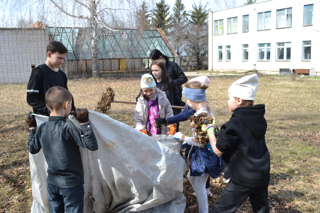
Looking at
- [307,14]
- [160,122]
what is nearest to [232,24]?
[307,14]

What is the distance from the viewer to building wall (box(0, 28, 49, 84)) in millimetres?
19078

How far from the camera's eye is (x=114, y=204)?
3.06 m

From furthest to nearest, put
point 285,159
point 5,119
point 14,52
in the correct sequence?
point 14,52
point 5,119
point 285,159

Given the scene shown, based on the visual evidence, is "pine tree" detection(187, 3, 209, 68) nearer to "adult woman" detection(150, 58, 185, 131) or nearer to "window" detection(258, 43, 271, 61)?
"window" detection(258, 43, 271, 61)

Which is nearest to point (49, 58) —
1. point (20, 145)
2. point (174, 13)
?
point (20, 145)

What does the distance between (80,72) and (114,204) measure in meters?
20.0

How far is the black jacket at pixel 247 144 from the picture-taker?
2.49m

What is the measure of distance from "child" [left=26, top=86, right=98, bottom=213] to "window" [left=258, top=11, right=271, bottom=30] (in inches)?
1235

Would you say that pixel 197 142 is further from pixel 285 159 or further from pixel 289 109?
pixel 289 109

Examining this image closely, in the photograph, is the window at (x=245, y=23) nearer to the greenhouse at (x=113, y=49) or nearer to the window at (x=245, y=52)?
the window at (x=245, y=52)

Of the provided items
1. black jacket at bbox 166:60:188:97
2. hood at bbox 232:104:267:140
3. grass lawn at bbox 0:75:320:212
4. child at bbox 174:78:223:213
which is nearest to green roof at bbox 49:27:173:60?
grass lawn at bbox 0:75:320:212

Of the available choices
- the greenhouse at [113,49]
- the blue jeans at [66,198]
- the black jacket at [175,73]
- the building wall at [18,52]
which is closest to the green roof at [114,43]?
the greenhouse at [113,49]

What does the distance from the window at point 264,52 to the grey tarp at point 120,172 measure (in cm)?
3045

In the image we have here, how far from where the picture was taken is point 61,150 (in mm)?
2480
